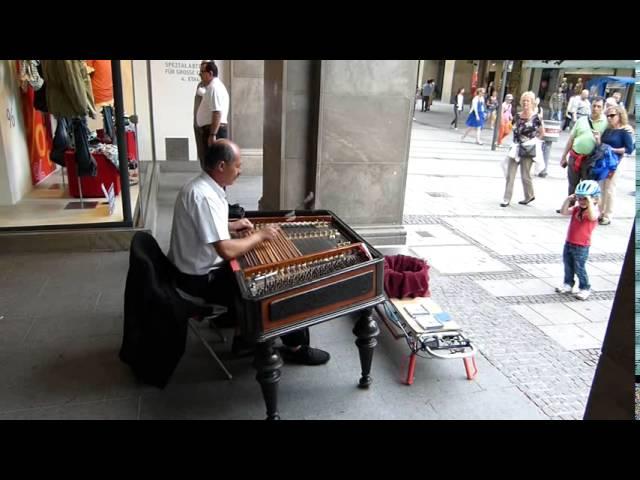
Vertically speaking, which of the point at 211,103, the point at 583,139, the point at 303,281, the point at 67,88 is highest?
the point at 67,88

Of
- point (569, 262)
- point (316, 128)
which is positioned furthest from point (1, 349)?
point (569, 262)

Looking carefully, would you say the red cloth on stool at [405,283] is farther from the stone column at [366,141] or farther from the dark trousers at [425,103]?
the dark trousers at [425,103]

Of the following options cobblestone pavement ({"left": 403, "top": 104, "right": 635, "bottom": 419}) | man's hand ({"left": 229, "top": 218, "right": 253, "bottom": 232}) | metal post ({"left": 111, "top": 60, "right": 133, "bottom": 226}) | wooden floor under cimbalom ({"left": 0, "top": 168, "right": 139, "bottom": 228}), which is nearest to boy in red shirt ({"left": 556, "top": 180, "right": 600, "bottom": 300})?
cobblestone pavement ({"left": 403, "top": 104, "right": 635, "bottom": 419})

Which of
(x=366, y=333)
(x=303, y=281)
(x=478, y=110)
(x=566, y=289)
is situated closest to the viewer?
(x=303, y=281)

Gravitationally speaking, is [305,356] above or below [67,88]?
below

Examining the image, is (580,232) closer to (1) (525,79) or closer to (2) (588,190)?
(2) (588,190)

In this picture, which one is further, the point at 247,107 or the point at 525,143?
the point at 247,107

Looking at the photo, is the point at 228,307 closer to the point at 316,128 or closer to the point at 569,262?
the point at 316,128

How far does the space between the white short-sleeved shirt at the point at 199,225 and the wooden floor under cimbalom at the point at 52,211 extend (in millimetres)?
3000

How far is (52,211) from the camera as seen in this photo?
610cm

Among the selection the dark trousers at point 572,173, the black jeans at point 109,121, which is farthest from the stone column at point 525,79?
the black jeans at point 109,121

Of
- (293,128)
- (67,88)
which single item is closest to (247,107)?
(67,88)

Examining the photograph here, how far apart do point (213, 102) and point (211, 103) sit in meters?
0.04

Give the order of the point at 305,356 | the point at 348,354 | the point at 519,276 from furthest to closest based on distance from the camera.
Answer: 1. the point at 519,276
2. the point at 348,354
3. the point at 305,356
